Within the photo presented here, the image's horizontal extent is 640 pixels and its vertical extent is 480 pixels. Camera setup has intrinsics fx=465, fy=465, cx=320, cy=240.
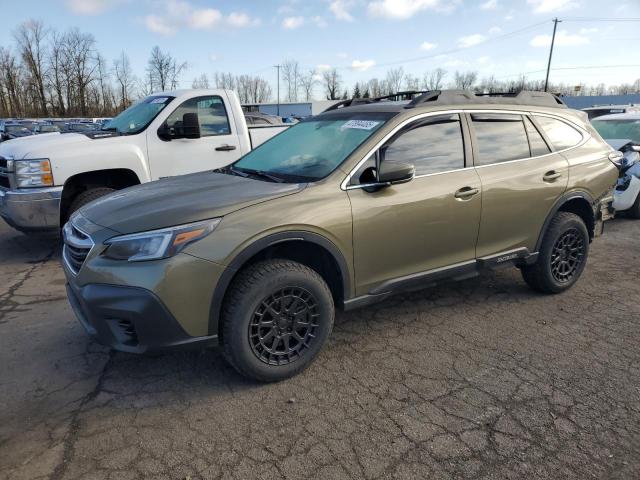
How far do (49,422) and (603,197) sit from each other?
16.5ft

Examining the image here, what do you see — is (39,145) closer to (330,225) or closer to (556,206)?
(330,225)

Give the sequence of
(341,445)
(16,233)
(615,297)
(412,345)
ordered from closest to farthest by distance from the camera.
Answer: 1. (341,445)
2. (412,345)
3. (615,297)
4. (16,233)

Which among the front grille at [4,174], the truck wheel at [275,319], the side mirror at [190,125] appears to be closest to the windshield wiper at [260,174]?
the truck wheel at [275,319]

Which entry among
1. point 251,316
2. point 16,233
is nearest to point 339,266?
point 251,316

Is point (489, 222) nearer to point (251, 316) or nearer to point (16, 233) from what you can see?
point (251, 316)

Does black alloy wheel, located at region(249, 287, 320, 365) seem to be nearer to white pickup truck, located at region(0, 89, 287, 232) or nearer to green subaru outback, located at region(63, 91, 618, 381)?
green subaru outback, located at region(63, 91, 618, 381)

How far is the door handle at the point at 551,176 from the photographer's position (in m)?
4.09

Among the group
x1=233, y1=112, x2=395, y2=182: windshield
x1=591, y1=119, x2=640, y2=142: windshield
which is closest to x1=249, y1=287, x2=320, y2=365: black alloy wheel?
x1=233, y1=112, x2=395, y2=182: windshield

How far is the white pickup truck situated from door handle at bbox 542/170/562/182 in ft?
13.3

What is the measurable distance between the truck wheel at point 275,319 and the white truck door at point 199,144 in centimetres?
381

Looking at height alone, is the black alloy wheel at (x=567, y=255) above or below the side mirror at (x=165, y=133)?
below

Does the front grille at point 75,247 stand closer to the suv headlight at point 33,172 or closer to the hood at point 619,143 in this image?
the suv headlight at point 33,172

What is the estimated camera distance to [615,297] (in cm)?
453

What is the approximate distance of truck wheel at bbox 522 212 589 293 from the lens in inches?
167
